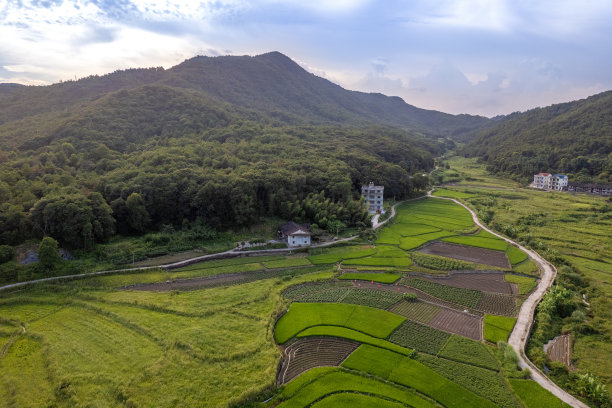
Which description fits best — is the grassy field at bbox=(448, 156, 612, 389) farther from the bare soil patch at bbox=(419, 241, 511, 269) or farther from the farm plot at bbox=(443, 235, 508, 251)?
the farm plot at bbox=(443, 235, 508, 251)

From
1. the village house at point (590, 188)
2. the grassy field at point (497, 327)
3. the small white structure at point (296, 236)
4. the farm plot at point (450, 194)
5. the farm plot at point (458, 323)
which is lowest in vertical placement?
the farm plot at point (458, 323)

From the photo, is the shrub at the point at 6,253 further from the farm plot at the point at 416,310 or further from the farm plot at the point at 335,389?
the farm plot at the point at 416,310

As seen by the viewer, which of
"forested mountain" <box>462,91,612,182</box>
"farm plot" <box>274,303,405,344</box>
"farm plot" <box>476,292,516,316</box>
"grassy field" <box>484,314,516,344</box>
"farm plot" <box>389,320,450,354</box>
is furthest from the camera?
"forested mountain" <box>462,91,612,182</box>

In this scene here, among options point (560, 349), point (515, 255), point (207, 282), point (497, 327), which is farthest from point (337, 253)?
point (560, 349)

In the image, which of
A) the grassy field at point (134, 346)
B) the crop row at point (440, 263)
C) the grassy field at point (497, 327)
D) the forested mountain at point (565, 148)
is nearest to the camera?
the grassy field at point (134, 346)

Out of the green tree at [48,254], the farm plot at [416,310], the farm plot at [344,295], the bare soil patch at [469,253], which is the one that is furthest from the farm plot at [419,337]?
the green tree at [48,254]

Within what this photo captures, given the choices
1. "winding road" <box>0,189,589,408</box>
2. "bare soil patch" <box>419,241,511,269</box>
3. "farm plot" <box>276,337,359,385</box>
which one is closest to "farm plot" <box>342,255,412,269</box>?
"bare soil patch" <box>419,241,511,269</box>

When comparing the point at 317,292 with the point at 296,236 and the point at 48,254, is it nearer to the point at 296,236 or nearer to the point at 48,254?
the point at 296,236
